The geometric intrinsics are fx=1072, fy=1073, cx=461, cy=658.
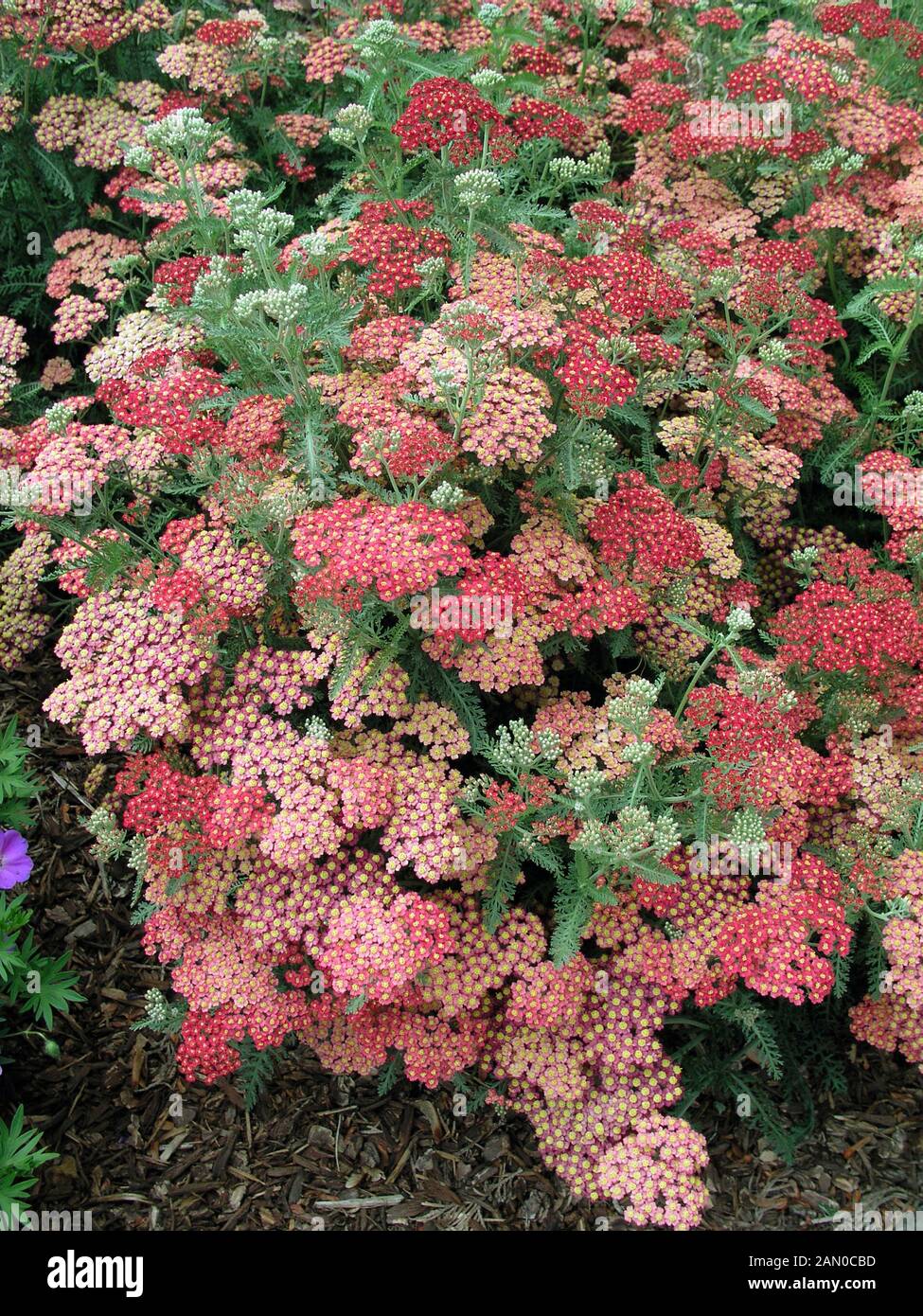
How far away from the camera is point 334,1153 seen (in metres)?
4.08

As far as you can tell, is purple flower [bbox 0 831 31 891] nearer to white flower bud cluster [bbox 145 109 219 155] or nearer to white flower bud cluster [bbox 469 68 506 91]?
white flower bud cluster [bbox 145 109 219 155]

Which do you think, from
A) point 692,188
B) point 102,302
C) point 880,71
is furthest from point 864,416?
point 102,302

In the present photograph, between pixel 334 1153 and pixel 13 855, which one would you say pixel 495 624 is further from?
pixel 334 1153

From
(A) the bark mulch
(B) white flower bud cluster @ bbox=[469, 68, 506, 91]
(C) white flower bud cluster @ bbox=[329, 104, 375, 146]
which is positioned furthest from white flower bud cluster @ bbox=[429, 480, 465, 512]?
(A) the bark mulch

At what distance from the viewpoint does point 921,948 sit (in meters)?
3.56

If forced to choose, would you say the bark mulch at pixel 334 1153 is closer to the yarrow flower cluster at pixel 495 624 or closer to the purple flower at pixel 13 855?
the yarrow flower cluster at pixel 495 624

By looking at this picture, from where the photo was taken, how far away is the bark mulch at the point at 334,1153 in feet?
13.0

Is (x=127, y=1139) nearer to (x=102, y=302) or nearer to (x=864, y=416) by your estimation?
(x=102, y=302)

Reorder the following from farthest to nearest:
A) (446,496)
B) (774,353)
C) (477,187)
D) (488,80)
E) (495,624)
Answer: (488,80)
(774,353)
(477,187)
(495,624)
(446,496)

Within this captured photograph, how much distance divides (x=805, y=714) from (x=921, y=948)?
0.93m

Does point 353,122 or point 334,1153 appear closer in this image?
point 334,1153

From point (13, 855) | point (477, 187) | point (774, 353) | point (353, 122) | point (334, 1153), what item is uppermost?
point (353, 122)

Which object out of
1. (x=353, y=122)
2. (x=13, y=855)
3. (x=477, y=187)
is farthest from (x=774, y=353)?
(x=13, y=855)

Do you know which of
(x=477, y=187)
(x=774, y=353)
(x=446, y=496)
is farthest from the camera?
(x=774, y=353)
